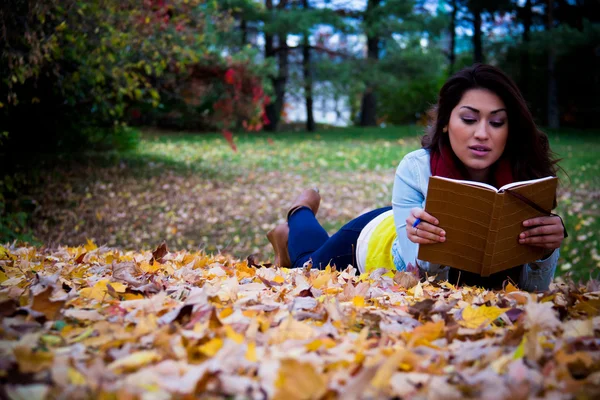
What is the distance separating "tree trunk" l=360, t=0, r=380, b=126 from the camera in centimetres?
1683

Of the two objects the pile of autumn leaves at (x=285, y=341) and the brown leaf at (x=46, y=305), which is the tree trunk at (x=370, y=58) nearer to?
the pile of autumn leaves at (x=285, y=341)

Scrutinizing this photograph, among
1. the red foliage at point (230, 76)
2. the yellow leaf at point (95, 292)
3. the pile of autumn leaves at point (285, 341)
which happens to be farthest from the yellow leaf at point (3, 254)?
the red foliage at point (230, 76)

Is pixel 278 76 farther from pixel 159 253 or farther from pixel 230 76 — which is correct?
pixel 159 253

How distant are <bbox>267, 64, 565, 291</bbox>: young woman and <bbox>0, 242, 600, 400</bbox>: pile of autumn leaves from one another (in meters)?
0.32

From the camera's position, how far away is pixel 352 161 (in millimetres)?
9891

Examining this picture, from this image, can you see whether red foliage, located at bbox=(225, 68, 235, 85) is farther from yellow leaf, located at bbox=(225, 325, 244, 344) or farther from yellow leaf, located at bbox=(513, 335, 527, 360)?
yellow leaf, located at bbox=(513, 335, 527, 360)

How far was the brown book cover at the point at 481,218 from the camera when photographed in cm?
190

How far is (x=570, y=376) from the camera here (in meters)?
1.07

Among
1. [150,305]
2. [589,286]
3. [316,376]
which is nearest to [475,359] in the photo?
[316,376]

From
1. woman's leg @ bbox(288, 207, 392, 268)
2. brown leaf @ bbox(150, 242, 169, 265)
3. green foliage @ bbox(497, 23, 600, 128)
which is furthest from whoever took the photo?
green foliage @ bbox(497, 23, 600, 128)

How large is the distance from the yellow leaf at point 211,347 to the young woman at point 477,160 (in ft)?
3.53

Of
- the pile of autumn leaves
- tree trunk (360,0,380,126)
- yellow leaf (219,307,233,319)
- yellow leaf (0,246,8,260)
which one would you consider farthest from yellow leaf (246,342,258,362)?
tree trunk (360,0,380,126)

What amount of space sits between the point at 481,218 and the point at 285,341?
1025mm

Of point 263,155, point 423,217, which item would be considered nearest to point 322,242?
point 423,217
